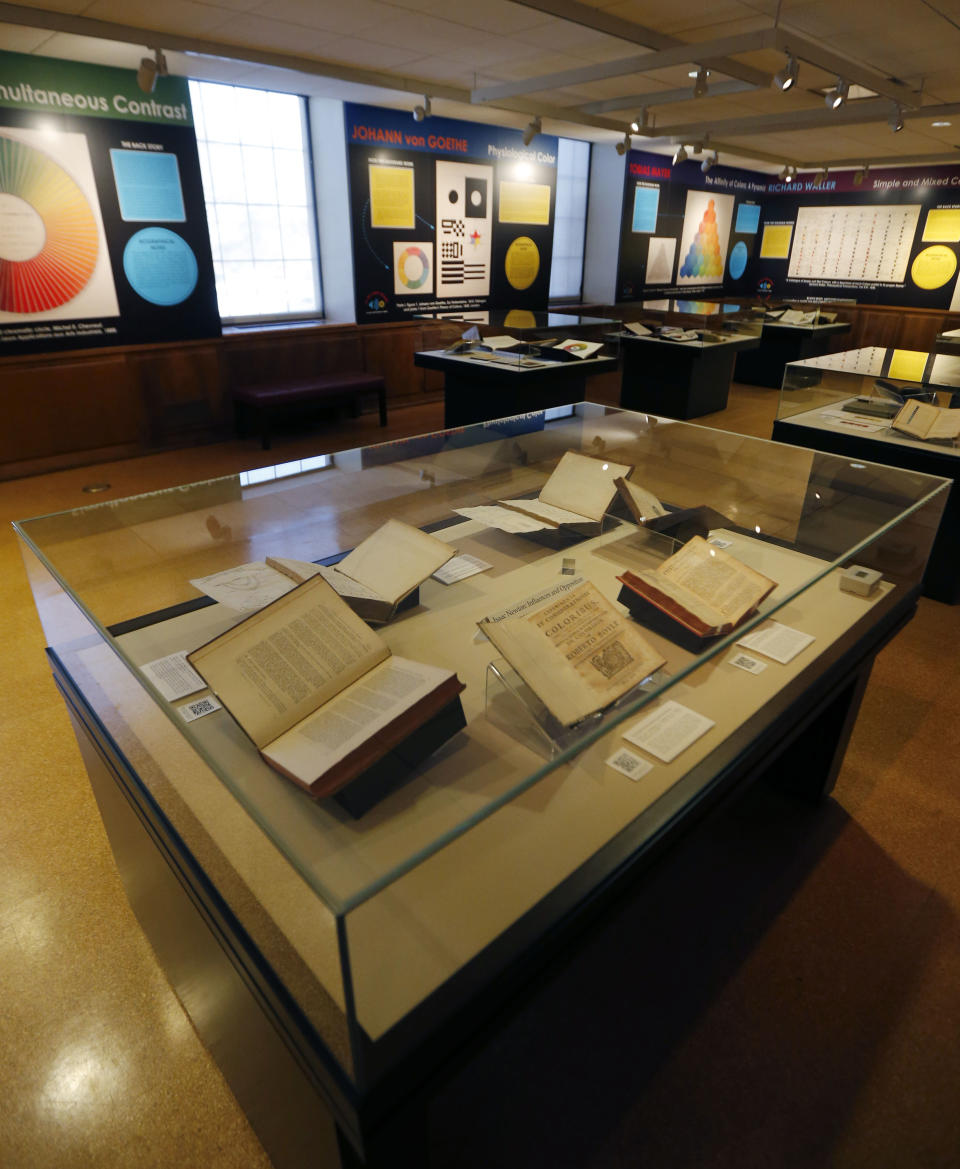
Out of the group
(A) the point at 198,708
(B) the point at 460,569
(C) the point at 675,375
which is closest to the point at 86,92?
(B) the point at 460,569

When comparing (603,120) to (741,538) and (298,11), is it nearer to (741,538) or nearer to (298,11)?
(298,11)

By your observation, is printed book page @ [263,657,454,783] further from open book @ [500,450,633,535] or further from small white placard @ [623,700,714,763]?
open book @ [500,450,633,535]

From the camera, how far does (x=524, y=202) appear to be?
8.05 m

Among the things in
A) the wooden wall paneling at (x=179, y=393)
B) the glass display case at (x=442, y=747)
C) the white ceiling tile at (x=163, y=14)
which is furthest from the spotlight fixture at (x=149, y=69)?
the glass display case at (x=442, y=747)

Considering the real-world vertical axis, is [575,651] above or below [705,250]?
below

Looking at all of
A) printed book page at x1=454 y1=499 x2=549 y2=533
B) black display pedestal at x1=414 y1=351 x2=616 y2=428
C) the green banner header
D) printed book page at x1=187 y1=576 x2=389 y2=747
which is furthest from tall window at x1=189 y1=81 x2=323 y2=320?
printed book page at x1=187 y1=576 x2=389 y2=747

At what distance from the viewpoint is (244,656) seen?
3.87ft

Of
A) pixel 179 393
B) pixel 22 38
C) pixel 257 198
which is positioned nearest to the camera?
pixel 22 38

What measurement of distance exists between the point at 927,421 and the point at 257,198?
5.64 meters

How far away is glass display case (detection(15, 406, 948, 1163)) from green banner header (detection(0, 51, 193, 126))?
4174 millimetres

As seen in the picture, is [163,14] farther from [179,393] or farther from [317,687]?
[317,687]

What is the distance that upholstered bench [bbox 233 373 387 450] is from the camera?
589 centimetres

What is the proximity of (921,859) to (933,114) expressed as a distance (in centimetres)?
659

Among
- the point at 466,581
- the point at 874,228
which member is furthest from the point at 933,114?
the point at 466,581
